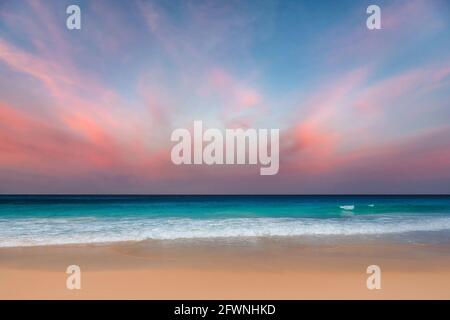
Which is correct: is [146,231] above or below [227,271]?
below

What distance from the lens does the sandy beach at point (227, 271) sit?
427cm

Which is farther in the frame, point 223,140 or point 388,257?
point 223,140

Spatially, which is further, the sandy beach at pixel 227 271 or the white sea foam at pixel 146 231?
the white sea foam at pixel 146 231

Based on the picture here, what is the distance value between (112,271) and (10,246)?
3.48 metres

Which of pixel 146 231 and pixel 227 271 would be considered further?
pixel 146 231

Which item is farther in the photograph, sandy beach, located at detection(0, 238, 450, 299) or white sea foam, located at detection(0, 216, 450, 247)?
white sea foam, located at detection(0, 216, 450, 247)

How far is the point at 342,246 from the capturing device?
684 centimetres

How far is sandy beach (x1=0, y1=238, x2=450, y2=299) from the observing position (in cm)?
427

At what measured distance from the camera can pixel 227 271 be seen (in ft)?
16.4
